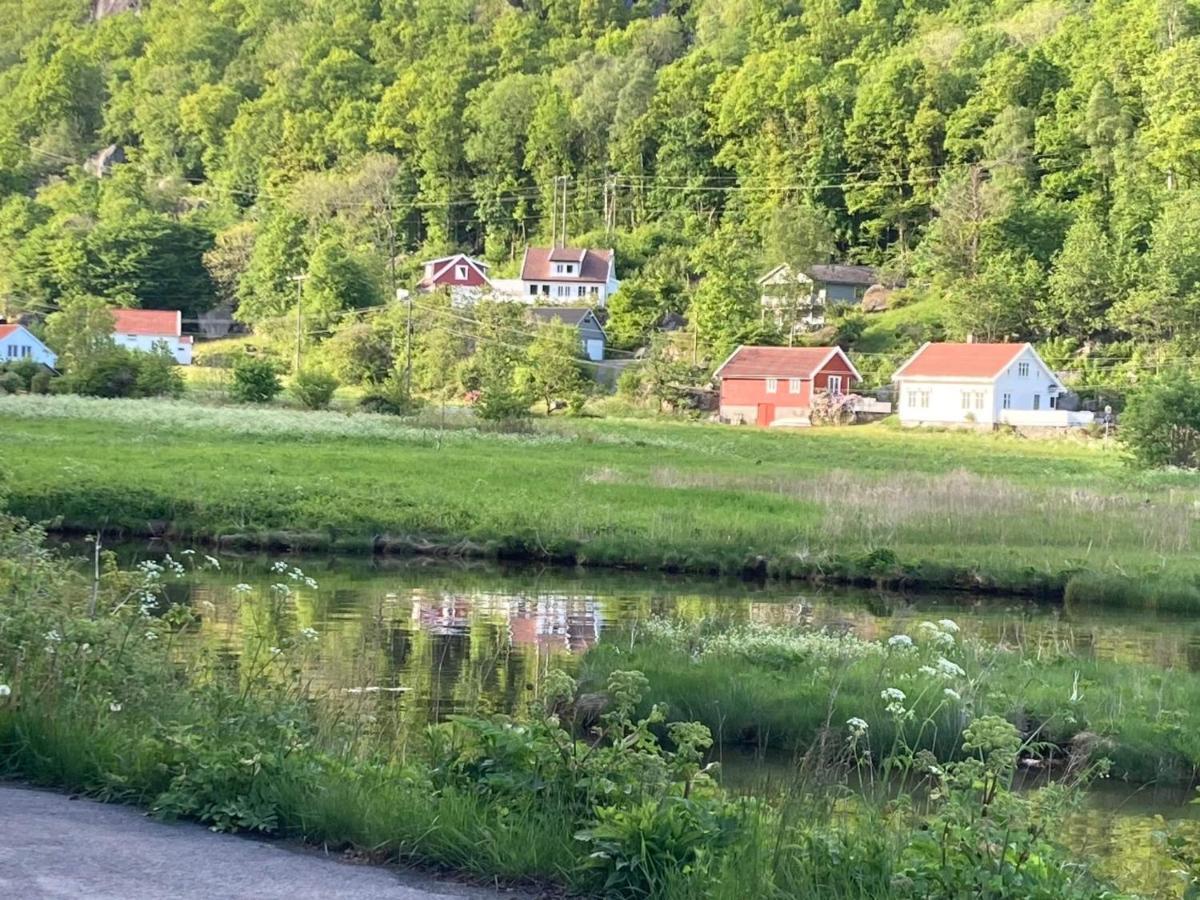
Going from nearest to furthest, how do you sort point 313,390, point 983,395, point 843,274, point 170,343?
point 313,390, point 983,395, point 843,274, point 170,343

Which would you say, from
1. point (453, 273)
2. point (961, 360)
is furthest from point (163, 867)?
point (453, 273)

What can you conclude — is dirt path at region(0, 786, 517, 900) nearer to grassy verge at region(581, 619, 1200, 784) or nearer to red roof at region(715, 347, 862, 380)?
grassy verge at region(581, 619, 1200, 784)

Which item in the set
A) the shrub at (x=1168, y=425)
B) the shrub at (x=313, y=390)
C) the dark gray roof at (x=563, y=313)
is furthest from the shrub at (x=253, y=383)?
the shrub at (x=1168, y=425)

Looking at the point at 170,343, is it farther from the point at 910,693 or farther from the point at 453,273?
the point at 910,693

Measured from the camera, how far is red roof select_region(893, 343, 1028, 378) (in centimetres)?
7025

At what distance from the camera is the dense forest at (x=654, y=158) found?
272ft

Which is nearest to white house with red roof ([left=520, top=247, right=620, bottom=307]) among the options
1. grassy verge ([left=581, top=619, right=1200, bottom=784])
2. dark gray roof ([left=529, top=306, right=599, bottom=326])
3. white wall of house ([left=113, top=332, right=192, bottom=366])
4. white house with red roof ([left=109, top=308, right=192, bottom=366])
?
dark gray roof ([left=529, top=306, right=599, bottom=326])

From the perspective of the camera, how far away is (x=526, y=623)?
1867 centimetres

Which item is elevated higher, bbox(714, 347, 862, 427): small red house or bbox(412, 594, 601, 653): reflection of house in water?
bbox(714, 347, 862, 427): small red house

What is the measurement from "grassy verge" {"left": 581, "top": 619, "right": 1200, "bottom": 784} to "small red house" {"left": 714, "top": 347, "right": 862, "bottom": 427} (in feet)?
191

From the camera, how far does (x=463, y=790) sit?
691cm

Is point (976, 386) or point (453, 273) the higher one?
point (453, 273)

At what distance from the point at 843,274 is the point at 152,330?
2066 inches

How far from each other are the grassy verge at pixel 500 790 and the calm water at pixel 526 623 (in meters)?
1.31
